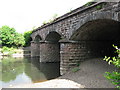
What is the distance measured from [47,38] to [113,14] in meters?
10.6

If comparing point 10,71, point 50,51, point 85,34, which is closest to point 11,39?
point 50,51

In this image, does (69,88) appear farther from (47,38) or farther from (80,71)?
(47,38)

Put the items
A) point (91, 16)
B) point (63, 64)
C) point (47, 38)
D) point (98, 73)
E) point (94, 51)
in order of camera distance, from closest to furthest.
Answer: point (91, 16), point (98, 73), point (63, 64), point (94, 51), point (47, 38)

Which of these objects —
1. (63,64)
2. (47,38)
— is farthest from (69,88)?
(47,38)

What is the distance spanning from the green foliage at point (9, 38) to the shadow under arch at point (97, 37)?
79.6 feet

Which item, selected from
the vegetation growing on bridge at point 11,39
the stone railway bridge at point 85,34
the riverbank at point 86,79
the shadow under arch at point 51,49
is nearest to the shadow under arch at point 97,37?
the stone railway bridge at point 85,34

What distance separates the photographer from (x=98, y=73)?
7316 mm

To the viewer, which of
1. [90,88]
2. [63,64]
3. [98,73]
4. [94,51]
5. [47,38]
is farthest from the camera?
[47,38]

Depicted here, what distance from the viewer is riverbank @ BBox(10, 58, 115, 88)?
6352mm

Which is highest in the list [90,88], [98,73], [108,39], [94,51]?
[108,39]

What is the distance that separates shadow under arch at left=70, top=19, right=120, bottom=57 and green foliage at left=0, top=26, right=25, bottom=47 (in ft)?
79.6

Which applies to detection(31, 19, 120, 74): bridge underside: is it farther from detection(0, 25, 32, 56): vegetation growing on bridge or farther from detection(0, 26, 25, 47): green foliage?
detection(0, 26, 25, 47): green foliage

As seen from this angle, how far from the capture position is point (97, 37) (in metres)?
9.33

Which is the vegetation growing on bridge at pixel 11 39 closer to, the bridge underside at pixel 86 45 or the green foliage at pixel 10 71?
the green foliage at pixel 10 71
